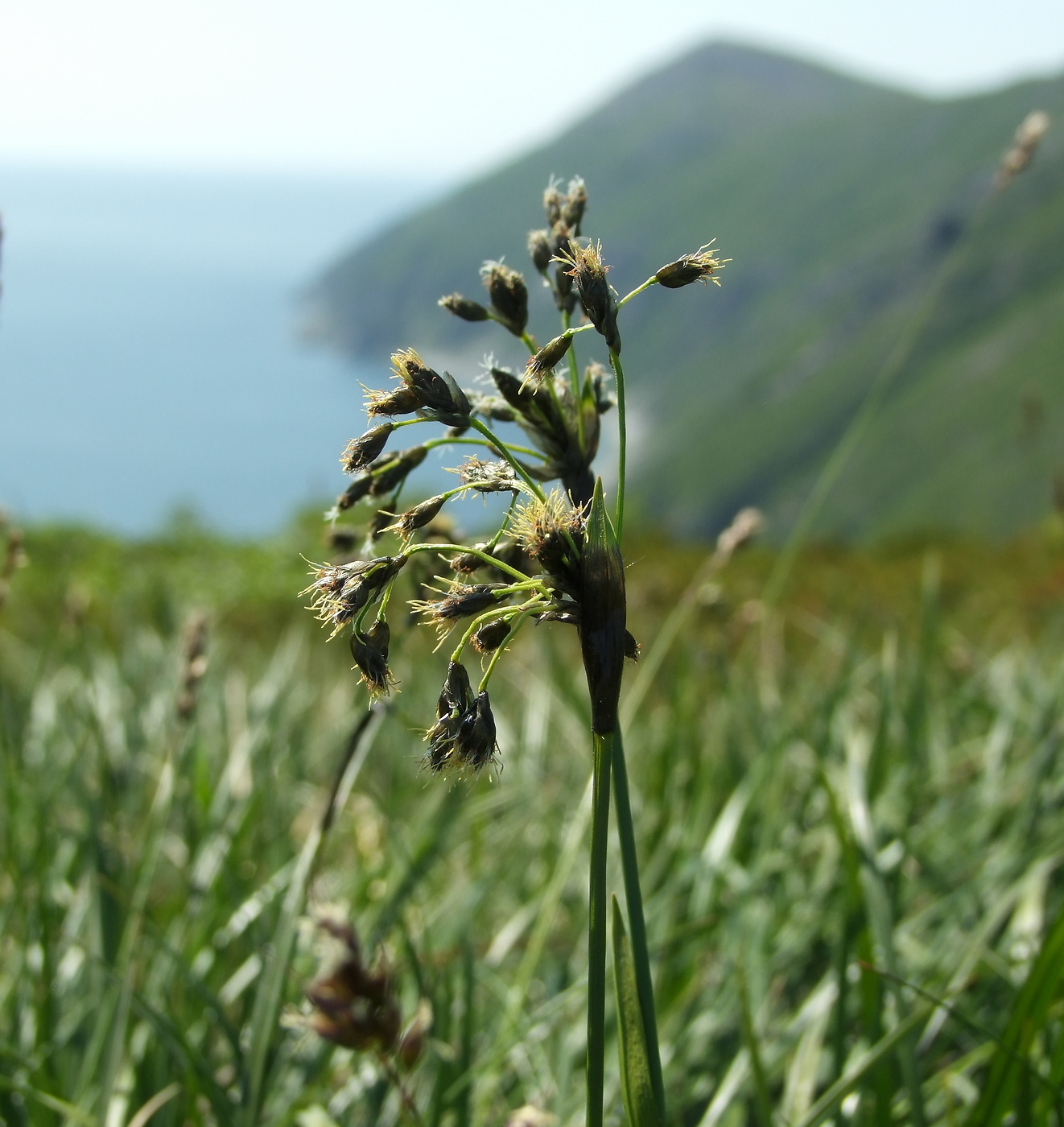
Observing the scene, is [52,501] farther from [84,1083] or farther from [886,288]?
[886,288]

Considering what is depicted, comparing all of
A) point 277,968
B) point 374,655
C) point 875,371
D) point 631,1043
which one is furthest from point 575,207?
point 875,371

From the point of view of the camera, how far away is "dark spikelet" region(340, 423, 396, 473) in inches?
46.3

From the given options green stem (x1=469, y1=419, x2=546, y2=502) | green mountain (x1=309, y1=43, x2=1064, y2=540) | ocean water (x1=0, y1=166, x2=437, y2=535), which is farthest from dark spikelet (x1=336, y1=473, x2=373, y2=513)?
green mountain (x1=309, y1=43, x2=1064, y2=540)

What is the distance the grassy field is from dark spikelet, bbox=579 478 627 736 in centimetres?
27

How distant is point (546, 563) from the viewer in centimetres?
110

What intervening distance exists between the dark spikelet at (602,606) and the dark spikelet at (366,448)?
271 millimetres

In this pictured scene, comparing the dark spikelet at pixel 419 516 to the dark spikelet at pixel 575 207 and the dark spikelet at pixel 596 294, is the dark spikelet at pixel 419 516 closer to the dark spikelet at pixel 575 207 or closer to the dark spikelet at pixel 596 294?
the dark spikelet at pixel 596 294

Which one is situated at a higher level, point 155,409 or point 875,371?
point 155,409

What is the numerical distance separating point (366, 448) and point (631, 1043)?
29.5 inches

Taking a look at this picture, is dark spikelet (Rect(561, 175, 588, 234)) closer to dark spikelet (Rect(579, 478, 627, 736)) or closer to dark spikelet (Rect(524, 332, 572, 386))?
dark spikelet (Rect(524, 332, 572, 386))

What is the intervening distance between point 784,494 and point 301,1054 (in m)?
141

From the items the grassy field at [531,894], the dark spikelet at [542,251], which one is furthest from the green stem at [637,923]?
the dark spikelet at [542,251]

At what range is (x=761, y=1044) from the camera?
256 centimetres

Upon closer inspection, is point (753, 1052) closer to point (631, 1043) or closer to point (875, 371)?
point (631, 1043)
